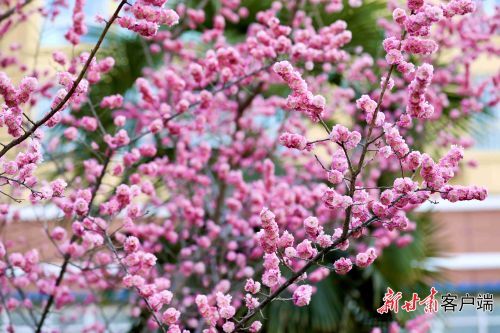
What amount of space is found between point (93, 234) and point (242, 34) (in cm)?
307

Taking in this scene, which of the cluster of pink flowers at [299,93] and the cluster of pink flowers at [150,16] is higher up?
the cluster of pink flowers at [150,16]

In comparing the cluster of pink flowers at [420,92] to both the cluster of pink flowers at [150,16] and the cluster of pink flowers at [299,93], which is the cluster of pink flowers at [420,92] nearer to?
the cluster of pink flowers at [299,93]

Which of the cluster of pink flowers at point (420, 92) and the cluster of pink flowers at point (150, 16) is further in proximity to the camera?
the cluster of pink flowers at point (150, 16)

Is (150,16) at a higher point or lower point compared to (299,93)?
higher

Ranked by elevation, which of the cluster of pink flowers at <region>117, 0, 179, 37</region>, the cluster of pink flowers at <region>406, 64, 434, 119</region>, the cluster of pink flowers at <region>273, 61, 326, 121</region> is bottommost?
the cluster of pink flowers at <region>406, 64, 434, 119</region>

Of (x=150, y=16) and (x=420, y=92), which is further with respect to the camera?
(x=150, y=16)

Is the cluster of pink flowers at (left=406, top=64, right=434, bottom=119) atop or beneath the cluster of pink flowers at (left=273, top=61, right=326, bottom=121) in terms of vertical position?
beneath

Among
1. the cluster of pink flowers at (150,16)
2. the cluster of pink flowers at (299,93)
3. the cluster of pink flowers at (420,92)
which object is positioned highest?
the cluster of pink flowers at (150,16)

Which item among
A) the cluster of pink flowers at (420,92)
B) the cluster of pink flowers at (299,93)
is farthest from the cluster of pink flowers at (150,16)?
the cluster of pink flowers at (420,92)

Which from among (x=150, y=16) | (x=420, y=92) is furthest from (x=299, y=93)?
(x=150, y=16)

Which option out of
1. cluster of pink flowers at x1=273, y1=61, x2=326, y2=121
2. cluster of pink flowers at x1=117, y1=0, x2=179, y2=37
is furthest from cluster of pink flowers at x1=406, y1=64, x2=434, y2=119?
cluster of pink flowers at x1=117, y1=0, x2=179, y2=37

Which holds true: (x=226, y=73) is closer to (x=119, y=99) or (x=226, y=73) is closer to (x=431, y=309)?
(x=119, y=99)

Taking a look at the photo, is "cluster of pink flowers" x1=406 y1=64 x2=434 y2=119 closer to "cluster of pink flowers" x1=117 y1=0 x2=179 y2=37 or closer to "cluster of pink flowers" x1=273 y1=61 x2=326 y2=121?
"cluster of pink flowers" x1=273 y1=61 x2=326 y2=121

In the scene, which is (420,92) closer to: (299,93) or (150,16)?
(299,93)
